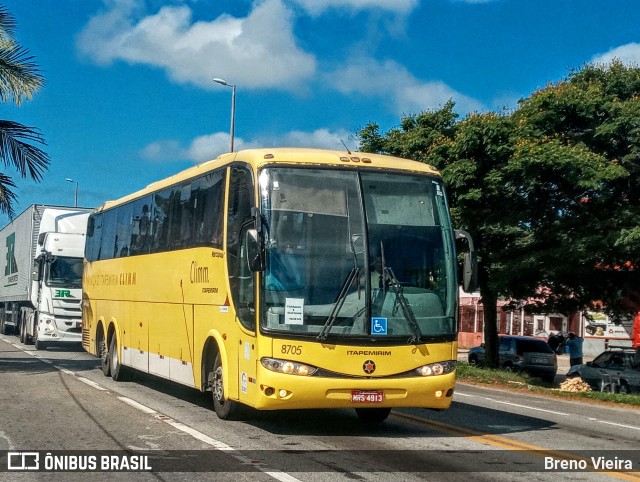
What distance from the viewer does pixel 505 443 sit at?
36.1 ft

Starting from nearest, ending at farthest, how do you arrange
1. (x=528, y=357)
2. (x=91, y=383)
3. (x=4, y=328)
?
1. (x=91, y=383)
2. (x=528, y=357)
3. (x=4, y=328)

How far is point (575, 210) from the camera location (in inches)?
986

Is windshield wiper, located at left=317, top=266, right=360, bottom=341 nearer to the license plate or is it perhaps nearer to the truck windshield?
the license plate

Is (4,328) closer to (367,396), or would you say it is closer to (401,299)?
(367,396)

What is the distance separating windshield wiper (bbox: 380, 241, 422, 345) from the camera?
10.8 m

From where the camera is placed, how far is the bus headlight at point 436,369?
11.0 metres

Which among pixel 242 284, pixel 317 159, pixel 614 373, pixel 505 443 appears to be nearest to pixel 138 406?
pixel 242 284

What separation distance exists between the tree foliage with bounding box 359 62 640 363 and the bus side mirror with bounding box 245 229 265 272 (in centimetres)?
1353

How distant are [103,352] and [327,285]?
10406 mm

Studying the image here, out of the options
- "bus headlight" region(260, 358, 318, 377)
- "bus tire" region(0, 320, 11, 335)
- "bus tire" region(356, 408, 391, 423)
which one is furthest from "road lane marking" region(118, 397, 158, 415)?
"bus tire" region(0, 320, 11, 335)

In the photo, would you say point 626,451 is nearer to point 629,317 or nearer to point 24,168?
point 24,168

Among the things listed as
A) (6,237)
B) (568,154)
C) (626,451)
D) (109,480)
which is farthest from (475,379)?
(6,237)

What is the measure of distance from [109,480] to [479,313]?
5453 cm

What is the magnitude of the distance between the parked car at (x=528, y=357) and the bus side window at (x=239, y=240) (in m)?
23.3
